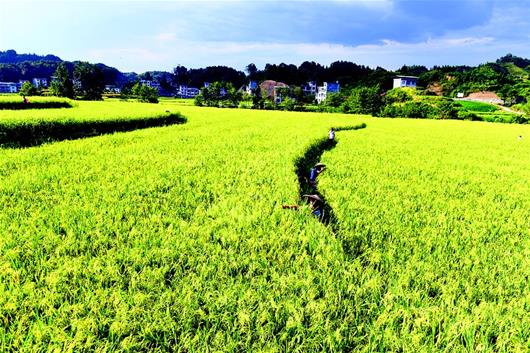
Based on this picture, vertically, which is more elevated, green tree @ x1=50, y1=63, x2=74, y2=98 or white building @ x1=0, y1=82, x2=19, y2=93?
white building @ x1=0, y1=82, x2=19, y2=93

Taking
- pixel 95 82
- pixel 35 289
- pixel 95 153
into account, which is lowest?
pixel 35 289

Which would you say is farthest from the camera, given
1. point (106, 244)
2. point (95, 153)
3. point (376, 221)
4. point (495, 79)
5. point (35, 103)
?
point (495, 79)

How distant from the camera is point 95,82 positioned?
6159 centimetres

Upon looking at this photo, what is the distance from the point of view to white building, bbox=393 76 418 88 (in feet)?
307

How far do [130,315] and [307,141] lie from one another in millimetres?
8803

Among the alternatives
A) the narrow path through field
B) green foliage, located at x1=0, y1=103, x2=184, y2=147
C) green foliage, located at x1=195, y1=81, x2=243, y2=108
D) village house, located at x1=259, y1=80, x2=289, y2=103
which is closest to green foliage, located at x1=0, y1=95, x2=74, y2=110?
green foliage, located at x1=0, y1=103, x2=184, y2=147

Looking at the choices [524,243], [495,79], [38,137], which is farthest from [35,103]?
[495,79]

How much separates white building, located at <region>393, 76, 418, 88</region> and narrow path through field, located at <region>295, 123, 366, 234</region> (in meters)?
93.8

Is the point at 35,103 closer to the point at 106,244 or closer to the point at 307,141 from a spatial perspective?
the point at 307,141

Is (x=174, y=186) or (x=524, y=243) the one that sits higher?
(x=174, y=186)

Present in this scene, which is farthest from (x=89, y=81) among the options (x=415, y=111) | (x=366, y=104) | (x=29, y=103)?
(x=415, y=111)

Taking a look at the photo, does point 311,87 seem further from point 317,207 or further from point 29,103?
point 317,207

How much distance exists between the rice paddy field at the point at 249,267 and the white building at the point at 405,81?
330 feet

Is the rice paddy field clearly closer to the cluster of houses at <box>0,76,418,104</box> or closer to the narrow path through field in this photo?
the narrow path through field
